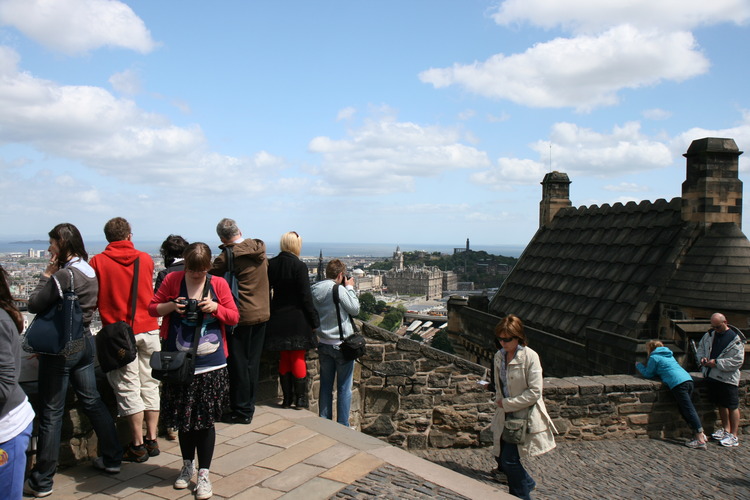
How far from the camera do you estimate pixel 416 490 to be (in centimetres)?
406

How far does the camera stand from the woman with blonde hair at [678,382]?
7309 millimetres

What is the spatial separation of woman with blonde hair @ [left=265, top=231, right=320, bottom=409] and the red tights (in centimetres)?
1

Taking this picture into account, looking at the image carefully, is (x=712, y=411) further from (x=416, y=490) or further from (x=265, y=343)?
(x=265, y=343)

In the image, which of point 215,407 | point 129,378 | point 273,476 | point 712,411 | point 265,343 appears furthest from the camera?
A: point 712,411

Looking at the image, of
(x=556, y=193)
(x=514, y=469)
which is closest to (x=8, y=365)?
(x=514, y=469)

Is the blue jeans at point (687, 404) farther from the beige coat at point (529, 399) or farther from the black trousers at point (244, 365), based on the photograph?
the black trousers at point (244, 365)

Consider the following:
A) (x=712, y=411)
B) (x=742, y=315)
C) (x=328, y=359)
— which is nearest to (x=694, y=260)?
(x=742, y=315)

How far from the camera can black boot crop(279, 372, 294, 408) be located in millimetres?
5918

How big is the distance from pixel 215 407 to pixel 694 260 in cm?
879

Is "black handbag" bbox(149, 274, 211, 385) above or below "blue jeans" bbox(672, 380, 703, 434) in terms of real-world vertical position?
above

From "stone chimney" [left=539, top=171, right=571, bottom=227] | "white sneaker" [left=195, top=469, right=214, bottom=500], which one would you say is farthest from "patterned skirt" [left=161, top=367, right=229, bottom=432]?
"stone chimney" [left=539, top=171, right=571, bottom=227]

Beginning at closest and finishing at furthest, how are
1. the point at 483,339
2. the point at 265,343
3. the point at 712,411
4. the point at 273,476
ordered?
1. the point at 273,476
2. the point at 265,343
3. the point at 712,411
4. the point at 483,339

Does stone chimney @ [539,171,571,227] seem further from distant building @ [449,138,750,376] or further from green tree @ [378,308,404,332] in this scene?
green tree @ [378,308,404,332]

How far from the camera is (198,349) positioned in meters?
3.94
